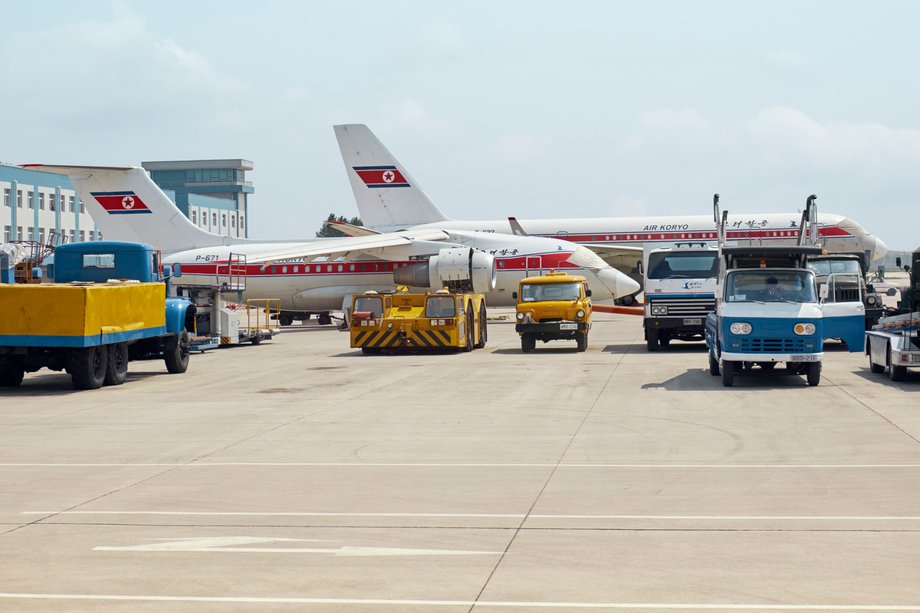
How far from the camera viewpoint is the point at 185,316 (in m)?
26.5

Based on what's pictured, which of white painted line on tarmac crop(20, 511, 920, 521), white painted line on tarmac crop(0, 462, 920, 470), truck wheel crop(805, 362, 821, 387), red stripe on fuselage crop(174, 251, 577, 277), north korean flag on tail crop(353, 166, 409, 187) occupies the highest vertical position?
north korean flag on tail crop(353, 166, 409, 187)

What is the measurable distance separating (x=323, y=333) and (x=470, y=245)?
7141 mm

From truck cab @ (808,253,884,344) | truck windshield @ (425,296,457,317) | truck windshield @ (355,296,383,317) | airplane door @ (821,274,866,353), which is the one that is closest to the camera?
airplane door @ (821,274,866,353)

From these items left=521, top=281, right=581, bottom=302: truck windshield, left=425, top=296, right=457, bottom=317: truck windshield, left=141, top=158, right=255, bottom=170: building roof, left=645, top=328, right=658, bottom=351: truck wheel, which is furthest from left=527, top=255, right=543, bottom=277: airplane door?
left=141, top=158, right=255, bottom=170: building roof

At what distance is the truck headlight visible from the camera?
2088 centimetres

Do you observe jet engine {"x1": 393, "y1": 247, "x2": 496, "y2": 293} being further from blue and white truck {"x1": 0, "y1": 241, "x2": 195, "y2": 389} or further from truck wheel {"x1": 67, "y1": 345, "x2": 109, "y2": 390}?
truck wheel {"x1": 67, "y1": 345, "x2": 109, "y2": 390}

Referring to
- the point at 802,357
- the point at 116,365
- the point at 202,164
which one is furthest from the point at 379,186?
the point at 202,164

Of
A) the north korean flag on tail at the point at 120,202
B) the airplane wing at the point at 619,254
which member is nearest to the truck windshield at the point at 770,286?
the north korean flag on tail at the point at 120,202

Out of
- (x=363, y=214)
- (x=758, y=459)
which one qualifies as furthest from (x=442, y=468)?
(x=363, y=214)

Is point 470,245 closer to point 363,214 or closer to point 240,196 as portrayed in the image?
point 363,214

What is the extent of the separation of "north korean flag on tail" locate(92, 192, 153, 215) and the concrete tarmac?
24.2m

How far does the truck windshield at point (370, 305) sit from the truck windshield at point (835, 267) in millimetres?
12166

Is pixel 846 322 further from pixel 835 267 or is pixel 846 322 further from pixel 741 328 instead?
pixel 741 328

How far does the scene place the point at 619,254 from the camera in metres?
54.8
